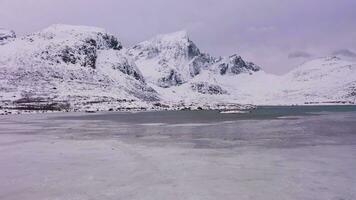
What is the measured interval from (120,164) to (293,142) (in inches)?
Result: 682

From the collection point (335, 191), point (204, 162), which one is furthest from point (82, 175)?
point (335, 191)

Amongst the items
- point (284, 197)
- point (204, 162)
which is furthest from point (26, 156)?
point (284, 197)

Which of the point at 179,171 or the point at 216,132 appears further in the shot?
the point at 216,132

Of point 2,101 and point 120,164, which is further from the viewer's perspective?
point 2,101

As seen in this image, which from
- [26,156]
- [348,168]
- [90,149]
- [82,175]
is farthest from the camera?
[90,149]

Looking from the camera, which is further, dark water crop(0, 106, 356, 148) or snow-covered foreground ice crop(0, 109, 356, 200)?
dark water crop(0, 106, 356, 148)

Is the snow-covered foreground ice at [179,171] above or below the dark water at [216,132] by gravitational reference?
below

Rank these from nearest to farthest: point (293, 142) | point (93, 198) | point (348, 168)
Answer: point (93, 198)
point (348, 168)
point (293, 142)

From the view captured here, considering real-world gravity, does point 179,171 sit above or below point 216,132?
below

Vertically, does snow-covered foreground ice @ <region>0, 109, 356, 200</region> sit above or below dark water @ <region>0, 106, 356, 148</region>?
below

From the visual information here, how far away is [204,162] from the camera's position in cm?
2469

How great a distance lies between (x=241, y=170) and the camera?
22.0 m

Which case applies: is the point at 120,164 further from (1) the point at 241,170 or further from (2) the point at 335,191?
(2) the point at 335,191

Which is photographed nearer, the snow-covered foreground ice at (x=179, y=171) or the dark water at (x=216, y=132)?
the snow-covered foreground ice at (x=179, y=171)
